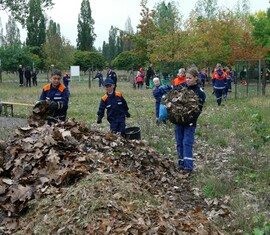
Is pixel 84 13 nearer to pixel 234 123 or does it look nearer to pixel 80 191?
pixel 234 123

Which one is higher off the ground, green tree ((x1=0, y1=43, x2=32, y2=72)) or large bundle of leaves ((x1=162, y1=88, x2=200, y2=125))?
green tree ((x1=0, y1=43, x2=32, y2=72))

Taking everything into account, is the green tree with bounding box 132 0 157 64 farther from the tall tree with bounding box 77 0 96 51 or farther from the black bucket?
the tall tree with bounding box 77 0 96 51

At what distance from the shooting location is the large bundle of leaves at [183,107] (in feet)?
23.2

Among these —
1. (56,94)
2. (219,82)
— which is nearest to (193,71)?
(56,94)

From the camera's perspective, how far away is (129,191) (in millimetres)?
4570

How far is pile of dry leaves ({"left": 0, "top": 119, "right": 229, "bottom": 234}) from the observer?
406 cm

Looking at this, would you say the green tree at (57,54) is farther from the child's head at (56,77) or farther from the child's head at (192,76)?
the child's head at (192,76)

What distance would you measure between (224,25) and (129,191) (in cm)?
3523

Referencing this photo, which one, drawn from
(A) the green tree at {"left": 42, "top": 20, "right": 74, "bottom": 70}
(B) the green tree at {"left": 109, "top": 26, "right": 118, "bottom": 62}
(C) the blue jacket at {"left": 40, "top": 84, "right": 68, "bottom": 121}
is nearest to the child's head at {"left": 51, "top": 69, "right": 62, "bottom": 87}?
(C) the blue jacket at {"left": 40, "top": 84, "right": 68, "bottom": 121}

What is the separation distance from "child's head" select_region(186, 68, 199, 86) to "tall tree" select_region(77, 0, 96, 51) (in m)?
72.8

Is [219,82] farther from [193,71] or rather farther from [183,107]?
[183,107]

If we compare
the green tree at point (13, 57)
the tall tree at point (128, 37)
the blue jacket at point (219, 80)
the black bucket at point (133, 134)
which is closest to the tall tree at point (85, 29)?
the tall tree at point (128, 37)

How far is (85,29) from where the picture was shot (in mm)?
79625

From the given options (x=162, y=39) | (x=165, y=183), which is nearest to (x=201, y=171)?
(x=165, y=183)
